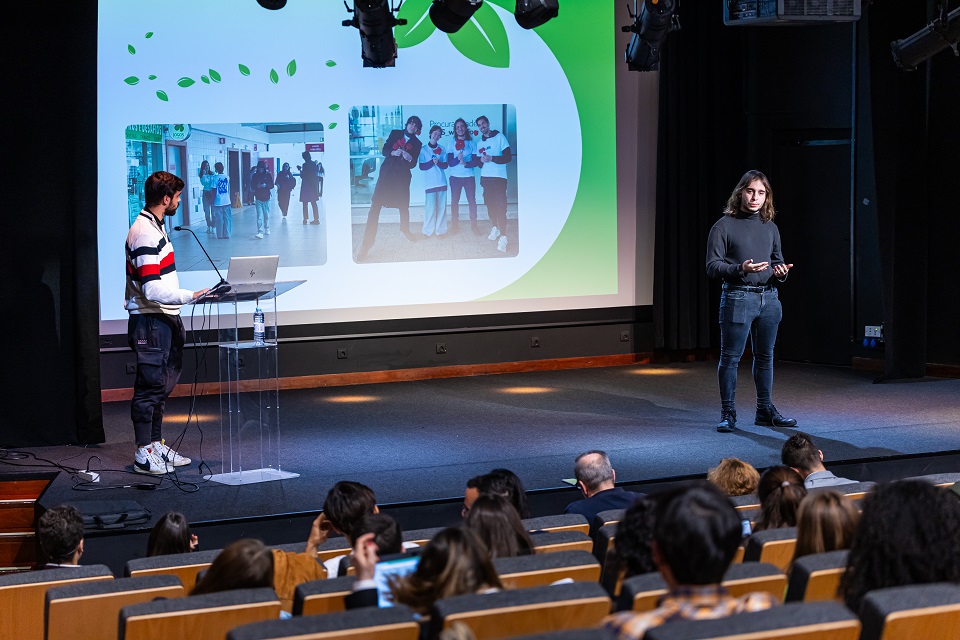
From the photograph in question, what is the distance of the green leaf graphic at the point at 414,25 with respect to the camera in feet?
29.4

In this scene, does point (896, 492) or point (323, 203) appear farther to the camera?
point (323, 203)

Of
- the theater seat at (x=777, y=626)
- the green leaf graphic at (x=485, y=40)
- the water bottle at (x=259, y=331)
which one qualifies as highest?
the green leaf graphic at (x=485, y=40)

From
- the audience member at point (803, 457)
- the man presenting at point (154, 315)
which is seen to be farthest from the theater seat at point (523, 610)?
the man presenting at point (154, 315)

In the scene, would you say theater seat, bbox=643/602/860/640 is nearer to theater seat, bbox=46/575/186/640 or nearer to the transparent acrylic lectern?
theater seat, bbox=46/575/186/640

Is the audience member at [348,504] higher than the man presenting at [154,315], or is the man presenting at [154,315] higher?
the man presenting at [154,315]

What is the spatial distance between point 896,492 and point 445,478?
3725 millimetres

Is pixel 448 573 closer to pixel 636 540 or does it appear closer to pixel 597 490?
pixel 636 540

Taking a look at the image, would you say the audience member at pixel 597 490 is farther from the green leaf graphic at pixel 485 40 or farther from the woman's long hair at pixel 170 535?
the green leaf graphic at pixel 485 40

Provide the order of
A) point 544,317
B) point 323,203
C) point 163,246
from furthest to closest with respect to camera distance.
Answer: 1. point 544,317
2. point 323,203
3. point 163,246

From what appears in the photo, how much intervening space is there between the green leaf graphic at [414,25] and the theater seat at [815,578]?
23.7ft

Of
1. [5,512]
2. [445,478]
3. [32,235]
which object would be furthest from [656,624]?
[32,235]

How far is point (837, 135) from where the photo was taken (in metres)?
9.33

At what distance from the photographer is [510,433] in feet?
22.5

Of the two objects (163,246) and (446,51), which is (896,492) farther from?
(446,51)
